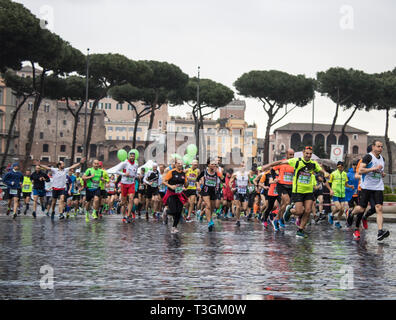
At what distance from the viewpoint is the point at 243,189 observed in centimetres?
2214

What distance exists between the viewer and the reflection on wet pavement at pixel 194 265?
702 centimetres

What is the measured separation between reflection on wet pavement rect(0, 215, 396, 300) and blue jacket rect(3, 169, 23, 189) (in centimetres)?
698

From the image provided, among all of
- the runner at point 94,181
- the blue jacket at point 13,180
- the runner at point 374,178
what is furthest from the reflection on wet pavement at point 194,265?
the blue jacket at point 13,180

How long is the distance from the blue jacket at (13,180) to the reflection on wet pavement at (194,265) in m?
6.98

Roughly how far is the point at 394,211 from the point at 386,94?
50.0 m

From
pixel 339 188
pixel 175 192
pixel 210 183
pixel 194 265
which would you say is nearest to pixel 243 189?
pixel 339 188

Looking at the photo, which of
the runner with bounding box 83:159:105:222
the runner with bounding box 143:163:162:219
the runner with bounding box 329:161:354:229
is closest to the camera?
the runner with bounding box 329:161:354:229

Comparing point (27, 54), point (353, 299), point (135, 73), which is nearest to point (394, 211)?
point (353, 299)

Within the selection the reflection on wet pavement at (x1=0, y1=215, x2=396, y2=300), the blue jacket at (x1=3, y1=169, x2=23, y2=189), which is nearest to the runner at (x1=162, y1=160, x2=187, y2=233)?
the reflection on wet pavement at (x1=0, y1=215, x2=396, y2=300)

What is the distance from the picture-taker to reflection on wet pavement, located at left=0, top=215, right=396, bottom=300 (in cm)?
702

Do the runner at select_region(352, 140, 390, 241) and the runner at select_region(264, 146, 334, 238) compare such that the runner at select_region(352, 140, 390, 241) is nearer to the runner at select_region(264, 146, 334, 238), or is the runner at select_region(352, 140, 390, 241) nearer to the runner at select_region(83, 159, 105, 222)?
the runner at select_region(264, 146, 334, 238)

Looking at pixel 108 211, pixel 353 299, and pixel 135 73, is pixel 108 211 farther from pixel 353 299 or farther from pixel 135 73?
A: pixel 135 73

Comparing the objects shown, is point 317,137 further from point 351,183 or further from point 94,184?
point 94,184

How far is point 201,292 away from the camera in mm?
7004
